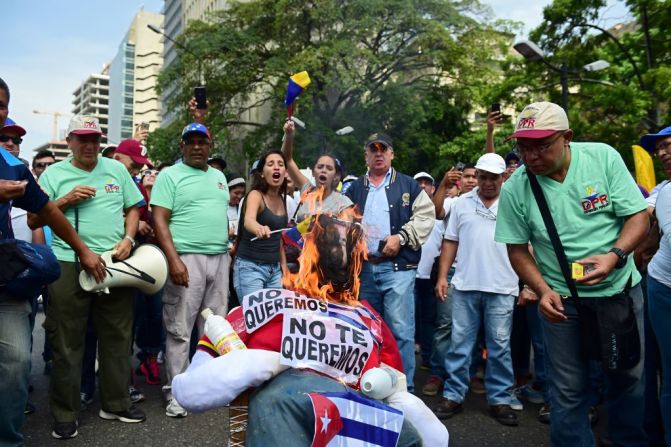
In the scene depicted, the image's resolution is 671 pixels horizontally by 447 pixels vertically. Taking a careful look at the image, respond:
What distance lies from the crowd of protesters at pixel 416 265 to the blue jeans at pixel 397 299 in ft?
0.05

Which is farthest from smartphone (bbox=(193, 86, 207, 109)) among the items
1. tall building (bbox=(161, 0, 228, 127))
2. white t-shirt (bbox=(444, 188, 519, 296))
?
tall building (bbox=(161, 0, 228, 127))

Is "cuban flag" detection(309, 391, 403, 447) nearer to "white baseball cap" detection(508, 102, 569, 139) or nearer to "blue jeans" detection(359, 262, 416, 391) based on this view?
"white baseball cap" detection(508, 102, 569, 139)

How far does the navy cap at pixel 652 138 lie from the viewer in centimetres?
417

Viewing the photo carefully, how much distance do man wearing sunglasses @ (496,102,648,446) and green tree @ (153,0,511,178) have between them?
23939 millimetres

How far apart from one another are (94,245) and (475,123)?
2796cm

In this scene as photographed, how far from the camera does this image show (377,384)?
228 centimetres

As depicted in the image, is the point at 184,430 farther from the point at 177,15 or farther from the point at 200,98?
the point at 177,15

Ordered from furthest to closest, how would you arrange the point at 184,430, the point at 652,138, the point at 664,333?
the point at 184,430 → the point at 652,138 → the point at 664,333

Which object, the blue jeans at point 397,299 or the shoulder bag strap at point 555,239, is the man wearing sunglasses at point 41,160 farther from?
the shoulder bag strap at point 555,239

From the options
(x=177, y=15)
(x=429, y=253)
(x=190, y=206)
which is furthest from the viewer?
(x=177, y=15)

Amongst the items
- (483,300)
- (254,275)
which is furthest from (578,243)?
(254,275)

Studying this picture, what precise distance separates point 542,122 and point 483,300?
2316mm

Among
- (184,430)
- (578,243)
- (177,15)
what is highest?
(177,15)

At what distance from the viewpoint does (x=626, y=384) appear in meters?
3.39
